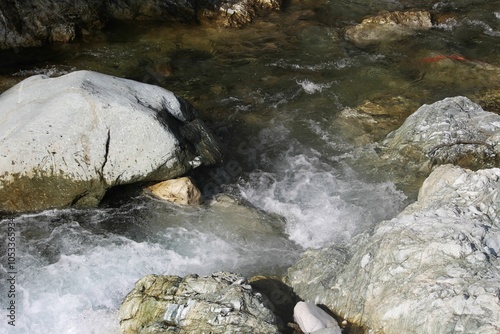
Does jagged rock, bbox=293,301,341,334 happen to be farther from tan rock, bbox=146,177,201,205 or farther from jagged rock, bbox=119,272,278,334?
tan rock, bbox=146,177,201,205

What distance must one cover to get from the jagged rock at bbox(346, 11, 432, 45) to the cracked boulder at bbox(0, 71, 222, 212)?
235 inches

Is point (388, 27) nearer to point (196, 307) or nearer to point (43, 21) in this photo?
point (43, 21)

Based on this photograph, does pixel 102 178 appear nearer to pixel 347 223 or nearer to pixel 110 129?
pixel 110 129

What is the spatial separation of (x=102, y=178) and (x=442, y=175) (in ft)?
13.5

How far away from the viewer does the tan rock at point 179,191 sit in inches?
265

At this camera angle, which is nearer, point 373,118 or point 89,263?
point 89,263

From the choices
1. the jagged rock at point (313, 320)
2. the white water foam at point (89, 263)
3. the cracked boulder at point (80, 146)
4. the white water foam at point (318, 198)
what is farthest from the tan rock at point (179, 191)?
the jagged rock at point (313, 320)

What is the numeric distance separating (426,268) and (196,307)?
211cm

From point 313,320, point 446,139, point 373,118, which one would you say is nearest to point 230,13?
point 373,118

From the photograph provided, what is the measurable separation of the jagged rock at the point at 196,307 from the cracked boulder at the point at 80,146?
181 centimetres

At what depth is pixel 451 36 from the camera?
11.3 meters

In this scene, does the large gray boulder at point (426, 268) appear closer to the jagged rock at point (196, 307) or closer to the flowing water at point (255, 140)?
the jagged rock at point (196, 307)

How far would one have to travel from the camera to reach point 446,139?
7215 millimetres

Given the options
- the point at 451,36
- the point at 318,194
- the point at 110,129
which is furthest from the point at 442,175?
the point at 451,36
